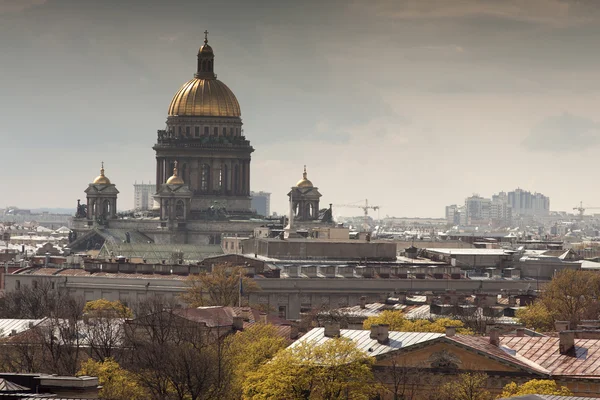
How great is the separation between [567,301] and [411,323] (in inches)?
874

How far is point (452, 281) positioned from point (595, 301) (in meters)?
22.0

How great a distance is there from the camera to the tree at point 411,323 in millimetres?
97406

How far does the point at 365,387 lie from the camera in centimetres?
7712

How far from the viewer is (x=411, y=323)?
100625 millimetres

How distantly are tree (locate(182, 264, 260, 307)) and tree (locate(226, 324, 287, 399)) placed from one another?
27579 mm

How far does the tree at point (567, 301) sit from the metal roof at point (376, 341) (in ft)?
53.9

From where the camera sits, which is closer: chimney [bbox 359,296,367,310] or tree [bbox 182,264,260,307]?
chimney [bbox 359,296,367,310]

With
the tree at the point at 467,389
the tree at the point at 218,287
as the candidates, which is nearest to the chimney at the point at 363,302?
the tree at the point at 218,287

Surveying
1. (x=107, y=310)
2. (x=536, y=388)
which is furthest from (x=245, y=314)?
(x=536, y=388)

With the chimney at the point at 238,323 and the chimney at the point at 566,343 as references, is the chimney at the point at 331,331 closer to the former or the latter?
the chimney at the point at 566,343

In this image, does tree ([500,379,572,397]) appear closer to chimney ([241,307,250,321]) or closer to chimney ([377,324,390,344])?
chimney ([377,324,390,344])

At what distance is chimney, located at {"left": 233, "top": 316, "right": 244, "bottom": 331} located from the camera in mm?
100500

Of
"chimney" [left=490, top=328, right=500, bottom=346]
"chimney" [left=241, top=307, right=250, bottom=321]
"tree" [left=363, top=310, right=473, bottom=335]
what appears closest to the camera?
"chimney" [left=490, top=328, right=500, bottom=346]

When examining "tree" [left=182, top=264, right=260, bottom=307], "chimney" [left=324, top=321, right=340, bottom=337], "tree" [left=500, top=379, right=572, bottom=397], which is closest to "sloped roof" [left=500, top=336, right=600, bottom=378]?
"tree" [left=500, top=379, right=572, bottom=397]
